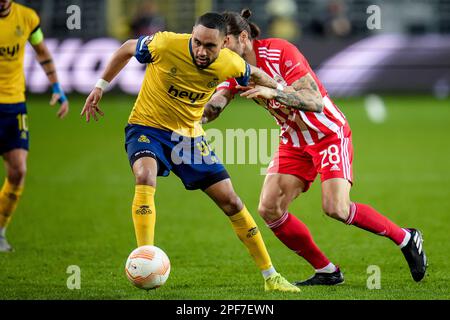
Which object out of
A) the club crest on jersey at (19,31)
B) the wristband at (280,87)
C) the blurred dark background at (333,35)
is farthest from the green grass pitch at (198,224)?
the blurred dark background at (333,35)

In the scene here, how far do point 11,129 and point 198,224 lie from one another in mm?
2569

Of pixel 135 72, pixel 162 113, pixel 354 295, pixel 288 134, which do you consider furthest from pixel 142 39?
pixel 135 72

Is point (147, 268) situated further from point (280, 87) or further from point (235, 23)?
point (235, 23)

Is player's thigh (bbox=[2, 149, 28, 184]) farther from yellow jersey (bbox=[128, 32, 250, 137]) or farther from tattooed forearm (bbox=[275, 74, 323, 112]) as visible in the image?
tattooed forearm (bbox=[275, 74, 323, 112])

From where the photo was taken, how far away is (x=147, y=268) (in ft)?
21.2

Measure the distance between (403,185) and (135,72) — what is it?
10400 millimetres

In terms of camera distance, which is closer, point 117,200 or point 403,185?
point 117,200

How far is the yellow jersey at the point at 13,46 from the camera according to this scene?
8961 millimetres

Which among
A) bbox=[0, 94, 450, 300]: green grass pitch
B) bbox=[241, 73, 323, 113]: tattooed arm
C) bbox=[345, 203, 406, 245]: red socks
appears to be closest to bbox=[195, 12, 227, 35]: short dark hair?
bbox=[241, 73, 323, 113]: tattooed arm

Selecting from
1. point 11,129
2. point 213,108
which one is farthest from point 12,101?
point 213,108

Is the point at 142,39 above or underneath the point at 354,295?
above

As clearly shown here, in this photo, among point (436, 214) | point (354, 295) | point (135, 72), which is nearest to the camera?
point (354, 295)

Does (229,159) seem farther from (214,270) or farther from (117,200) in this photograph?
(214,270)
